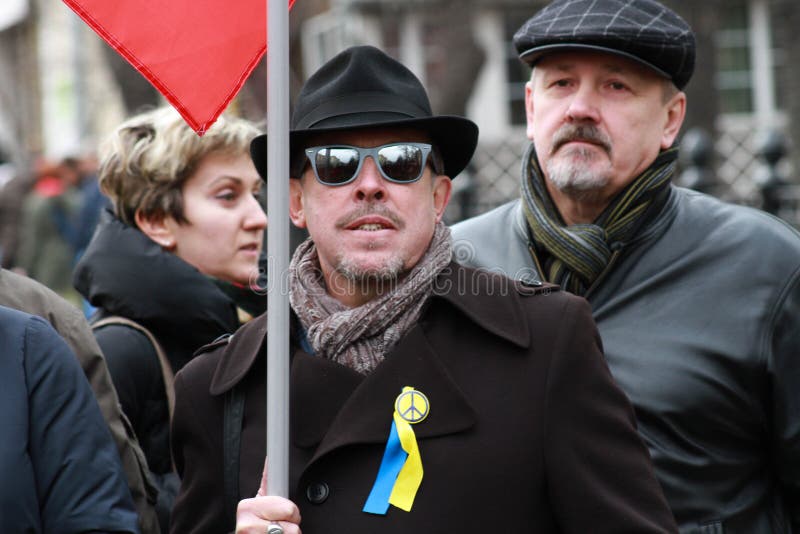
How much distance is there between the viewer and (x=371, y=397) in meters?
3.02

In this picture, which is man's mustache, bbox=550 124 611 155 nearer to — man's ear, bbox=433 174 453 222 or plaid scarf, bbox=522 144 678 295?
plaid scarf, bbox=522 144 678 295

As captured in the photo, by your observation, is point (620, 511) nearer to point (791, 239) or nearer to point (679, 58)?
point (791, 239)

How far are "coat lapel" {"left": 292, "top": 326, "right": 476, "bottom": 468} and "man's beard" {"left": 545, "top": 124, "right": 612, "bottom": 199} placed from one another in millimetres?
1012

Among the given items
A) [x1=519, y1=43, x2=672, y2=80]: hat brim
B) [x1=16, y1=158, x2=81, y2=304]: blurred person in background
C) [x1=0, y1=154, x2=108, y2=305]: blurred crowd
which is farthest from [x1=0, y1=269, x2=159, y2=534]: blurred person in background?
[x1=16, y1=158, x2=81, y2=304]: blurred person in background

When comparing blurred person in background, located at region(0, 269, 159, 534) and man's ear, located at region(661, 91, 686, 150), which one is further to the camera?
man's ear, located at region(661, 91, 686, 150)

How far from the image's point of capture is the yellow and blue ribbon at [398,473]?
291 cm

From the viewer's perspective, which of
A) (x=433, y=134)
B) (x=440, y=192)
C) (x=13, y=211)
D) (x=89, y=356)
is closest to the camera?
(x=433, y=134)

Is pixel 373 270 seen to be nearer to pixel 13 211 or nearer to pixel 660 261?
pixel 660 261

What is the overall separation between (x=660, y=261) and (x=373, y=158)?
1098 mm

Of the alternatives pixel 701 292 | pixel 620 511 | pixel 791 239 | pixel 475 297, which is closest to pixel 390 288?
pixel 475 297

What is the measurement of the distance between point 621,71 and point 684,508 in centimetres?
129

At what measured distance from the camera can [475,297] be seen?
3131mm

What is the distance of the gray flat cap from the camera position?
12.5 feet

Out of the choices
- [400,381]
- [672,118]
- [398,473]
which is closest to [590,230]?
[672,118]
